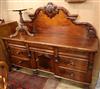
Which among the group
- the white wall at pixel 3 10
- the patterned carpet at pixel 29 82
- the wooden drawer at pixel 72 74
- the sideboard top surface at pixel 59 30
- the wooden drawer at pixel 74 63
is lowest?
the patterned carpet at pixel 29 82

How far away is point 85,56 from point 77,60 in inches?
4.8

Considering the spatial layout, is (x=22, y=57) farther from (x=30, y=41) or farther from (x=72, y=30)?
(x=72, y=30)

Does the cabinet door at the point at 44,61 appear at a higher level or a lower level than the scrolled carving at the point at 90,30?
lower

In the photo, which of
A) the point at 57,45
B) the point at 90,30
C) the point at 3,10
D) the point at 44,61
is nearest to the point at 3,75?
the point at 57,45

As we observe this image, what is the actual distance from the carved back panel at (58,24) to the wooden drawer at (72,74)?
51 cm

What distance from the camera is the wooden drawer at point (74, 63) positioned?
168 centimetres

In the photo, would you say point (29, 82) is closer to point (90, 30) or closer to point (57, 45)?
point (57, 45)

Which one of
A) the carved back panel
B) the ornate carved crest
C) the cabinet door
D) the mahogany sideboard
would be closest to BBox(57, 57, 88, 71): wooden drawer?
the mahogany sideboard

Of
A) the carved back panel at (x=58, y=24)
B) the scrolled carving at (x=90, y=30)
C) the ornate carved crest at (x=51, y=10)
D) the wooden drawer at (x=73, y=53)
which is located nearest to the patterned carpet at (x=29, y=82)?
the wooden drawer at (x=73, y=53)

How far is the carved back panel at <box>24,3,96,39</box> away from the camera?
6.18 ft

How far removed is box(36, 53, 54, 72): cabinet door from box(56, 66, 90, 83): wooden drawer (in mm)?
142

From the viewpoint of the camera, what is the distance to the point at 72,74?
184 cm

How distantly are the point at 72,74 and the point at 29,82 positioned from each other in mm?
700

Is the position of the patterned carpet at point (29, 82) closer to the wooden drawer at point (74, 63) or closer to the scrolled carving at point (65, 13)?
the wooden drawer at point (74, 63)
